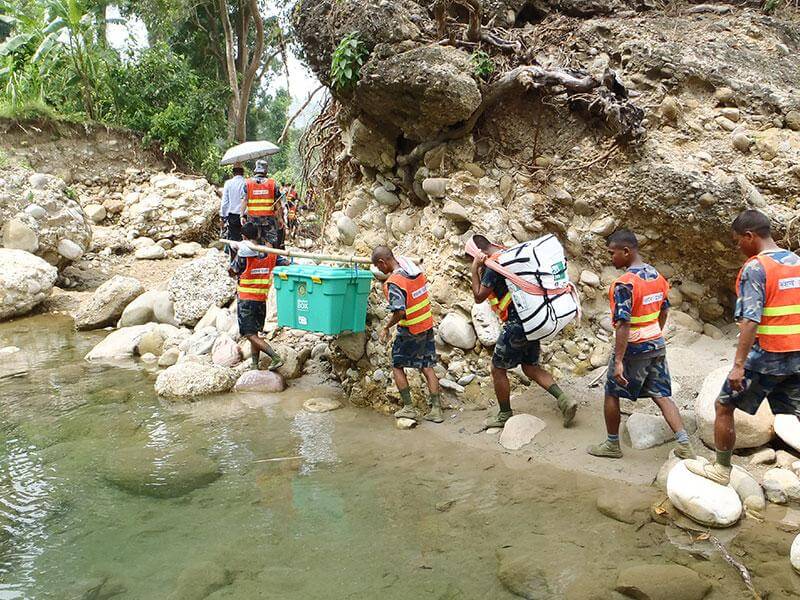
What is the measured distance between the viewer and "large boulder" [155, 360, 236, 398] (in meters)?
6.22

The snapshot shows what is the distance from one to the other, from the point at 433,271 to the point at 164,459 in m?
3.07

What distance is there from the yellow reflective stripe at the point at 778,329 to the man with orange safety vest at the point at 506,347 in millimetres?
1658

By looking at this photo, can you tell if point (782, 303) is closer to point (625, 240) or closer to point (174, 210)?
point (625, 240)

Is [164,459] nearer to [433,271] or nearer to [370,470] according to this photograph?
[370,470]

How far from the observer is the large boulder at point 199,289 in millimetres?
8422

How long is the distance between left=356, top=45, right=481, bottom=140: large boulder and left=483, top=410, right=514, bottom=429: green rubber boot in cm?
303

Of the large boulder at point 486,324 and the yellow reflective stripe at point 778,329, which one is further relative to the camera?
the large boulder at point 486,324

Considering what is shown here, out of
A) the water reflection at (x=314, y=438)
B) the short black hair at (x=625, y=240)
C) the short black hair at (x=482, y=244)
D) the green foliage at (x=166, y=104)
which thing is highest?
the green foliage at (x=166, y=104)

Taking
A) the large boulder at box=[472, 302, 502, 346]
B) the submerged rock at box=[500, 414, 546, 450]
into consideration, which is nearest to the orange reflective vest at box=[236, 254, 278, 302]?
the large boulder at box=[472, 302, 502, 346]

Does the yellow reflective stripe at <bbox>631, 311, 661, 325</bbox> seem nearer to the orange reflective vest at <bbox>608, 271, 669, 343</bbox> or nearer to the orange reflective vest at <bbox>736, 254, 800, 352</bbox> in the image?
the orange reflective vest at <bbox>608, 271, 669, 343</bbox>

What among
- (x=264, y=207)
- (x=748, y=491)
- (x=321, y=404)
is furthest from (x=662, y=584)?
(x=264, y=207)

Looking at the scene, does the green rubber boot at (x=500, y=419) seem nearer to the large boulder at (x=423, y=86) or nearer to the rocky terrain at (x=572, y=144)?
the rocky terrain at (x=572, y=144)

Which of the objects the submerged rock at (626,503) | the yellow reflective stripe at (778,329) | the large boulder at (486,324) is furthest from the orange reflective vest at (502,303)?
the yellow reflective stripe at (778,329)

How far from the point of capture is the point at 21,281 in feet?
31.7
